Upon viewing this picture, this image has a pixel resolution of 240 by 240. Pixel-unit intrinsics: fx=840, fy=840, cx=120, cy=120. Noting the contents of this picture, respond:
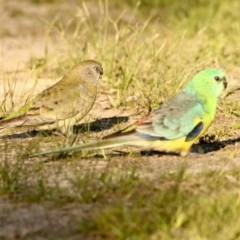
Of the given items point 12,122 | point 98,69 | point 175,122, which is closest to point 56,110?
point 12,122

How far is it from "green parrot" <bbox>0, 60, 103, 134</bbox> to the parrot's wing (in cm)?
86

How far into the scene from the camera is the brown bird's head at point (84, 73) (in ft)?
22.0

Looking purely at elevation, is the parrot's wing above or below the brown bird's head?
above

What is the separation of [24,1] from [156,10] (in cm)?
191

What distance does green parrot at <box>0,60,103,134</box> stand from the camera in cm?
622

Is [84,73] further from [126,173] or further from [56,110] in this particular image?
[126,173]

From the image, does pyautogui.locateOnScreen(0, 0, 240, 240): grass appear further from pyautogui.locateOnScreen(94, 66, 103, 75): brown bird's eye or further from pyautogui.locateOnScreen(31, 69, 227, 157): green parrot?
pyautogui.locateOnScreen(94, 66, 103, 75): brown bird's eye

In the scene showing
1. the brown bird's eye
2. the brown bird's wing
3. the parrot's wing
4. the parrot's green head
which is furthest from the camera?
the brown bird's eye

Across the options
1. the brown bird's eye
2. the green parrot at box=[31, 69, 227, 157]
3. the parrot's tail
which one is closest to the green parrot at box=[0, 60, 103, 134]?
the parrot's tail

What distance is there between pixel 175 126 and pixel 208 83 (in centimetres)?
48

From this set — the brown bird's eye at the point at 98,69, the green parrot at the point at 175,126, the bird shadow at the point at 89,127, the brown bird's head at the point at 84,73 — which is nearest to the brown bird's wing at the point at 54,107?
the bird shadow at the point at 89,127

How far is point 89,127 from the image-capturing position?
Result: 652cm

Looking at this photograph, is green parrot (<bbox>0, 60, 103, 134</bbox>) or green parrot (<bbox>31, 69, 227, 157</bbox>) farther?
green parrot (<bbox>0, 60, 103, 134</bbox>)

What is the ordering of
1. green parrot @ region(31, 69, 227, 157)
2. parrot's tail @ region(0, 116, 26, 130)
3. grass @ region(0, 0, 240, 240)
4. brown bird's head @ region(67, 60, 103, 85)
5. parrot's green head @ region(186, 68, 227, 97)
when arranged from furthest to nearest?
brown bird's head @ region(67, 60, 103, 85), parrot's tail @ region(0, 116, 26, 130), parrot's green head @ region(186, 68, 227, 97), green parrot @ region(31, 69, 227, 157), grass @ region(0, 0, 240, 240)
